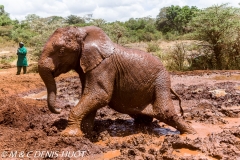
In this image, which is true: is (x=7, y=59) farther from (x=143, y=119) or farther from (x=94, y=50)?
(x=94, y=50)

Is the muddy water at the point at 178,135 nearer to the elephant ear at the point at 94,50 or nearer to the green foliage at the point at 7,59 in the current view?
the elephant ear at the point at 94,50

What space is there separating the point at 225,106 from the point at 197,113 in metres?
Result: 1.27

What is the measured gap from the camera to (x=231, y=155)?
4.53 meters

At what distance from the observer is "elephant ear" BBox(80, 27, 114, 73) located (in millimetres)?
4949

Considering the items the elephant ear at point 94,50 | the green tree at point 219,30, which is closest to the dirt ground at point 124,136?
the elephant ear at point 94,50

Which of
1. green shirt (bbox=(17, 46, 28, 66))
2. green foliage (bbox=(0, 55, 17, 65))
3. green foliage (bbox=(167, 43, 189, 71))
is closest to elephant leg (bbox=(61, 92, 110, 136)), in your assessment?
green shirt (bbox=(17, 46, 28, 66))

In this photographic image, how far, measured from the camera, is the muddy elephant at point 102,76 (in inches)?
194

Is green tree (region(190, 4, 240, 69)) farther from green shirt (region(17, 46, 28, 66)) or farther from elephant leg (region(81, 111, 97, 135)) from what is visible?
elephant leg (region(81, 111, 97, 135))

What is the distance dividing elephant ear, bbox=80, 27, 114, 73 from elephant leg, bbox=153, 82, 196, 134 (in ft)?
3.62

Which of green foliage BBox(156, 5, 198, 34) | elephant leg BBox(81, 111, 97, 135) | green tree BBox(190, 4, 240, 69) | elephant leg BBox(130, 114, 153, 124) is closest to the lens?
elephant leg BBox(81, 111, 97, 135)

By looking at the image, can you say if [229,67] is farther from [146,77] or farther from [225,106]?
[146,77]

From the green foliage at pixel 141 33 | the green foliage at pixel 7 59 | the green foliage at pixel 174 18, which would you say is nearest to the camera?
the green foliage at pixel 7 59

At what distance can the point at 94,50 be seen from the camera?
4984 millimetres

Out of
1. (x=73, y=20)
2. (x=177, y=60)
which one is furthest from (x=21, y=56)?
(x=73, y=20)
